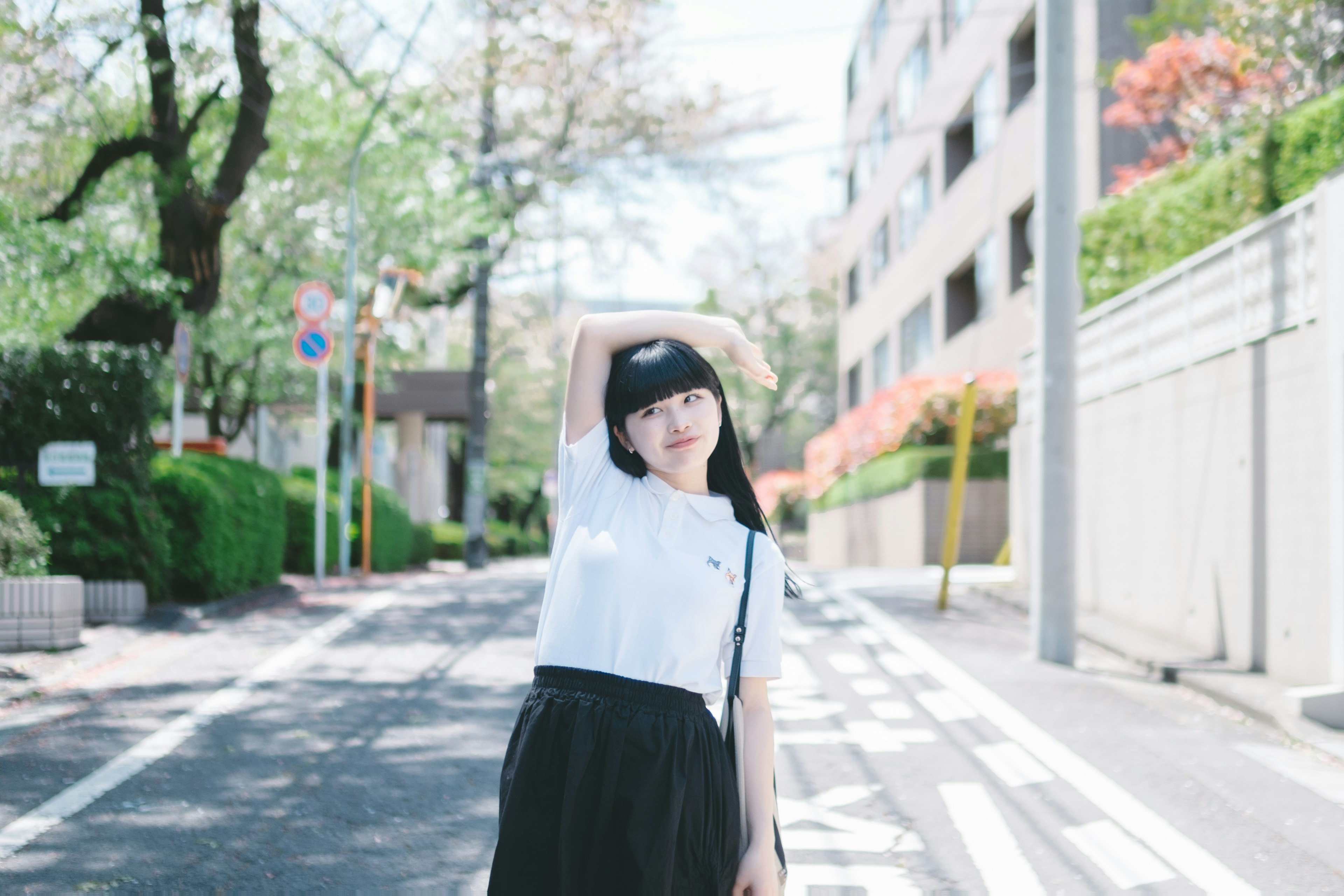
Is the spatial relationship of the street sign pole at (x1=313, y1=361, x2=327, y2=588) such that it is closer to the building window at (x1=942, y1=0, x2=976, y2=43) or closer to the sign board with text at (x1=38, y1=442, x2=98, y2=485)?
the sign board with text at (x1=38, y1=442, x2=98, y2=485)

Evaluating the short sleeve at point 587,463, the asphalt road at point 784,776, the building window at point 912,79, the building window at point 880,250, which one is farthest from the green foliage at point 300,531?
the building window at point 880,250

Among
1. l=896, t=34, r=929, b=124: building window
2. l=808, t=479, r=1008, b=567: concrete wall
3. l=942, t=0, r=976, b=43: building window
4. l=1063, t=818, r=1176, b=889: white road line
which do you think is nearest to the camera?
l=1063, t=818, r=1176, b=889: white road line

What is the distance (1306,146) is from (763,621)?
25.2ft

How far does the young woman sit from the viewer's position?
2170mm

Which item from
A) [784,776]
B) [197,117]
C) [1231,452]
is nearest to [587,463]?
[784,776]

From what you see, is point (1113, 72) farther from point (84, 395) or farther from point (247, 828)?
point (247, 828)

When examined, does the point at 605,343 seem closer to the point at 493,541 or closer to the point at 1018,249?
the point at 1018,249

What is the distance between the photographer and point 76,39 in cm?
1185

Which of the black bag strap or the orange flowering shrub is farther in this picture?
the orange flowering shrub

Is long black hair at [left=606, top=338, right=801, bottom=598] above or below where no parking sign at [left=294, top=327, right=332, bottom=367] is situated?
below

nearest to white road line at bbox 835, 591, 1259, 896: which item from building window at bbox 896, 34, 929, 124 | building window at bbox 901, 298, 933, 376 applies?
building window at bbox 901, 298, 933, 376

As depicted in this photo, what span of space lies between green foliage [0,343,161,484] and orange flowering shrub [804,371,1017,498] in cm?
1303

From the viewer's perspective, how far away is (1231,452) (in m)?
8.08

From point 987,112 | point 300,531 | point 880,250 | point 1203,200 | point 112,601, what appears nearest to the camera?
point 112,601
